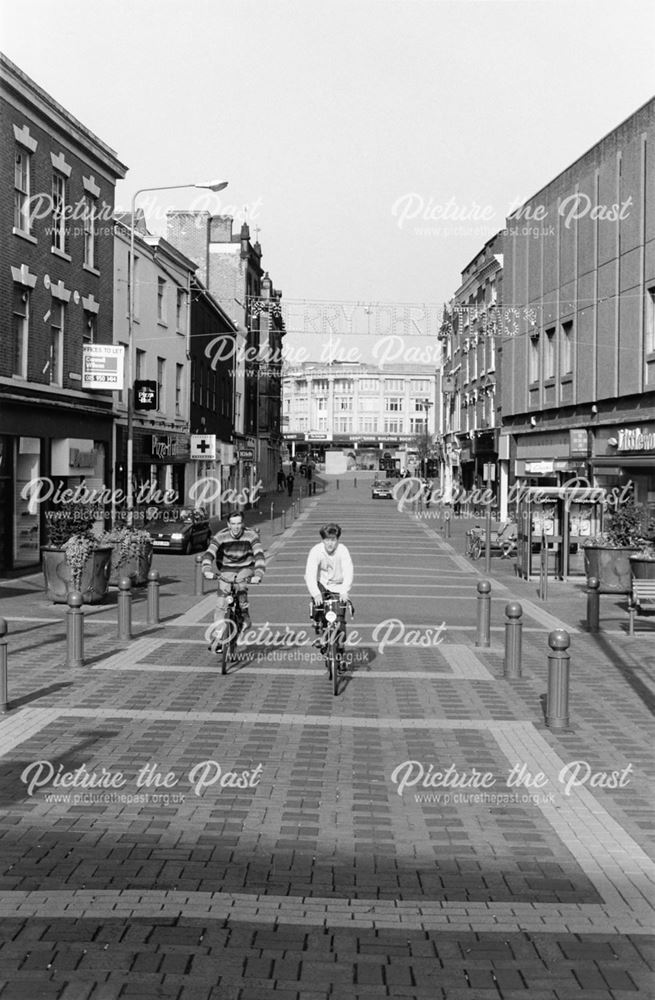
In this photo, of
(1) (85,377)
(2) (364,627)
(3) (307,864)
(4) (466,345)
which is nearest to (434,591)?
(2) (364,627)

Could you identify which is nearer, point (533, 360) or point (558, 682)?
point (558, 682)

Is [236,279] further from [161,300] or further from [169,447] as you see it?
[169,447]

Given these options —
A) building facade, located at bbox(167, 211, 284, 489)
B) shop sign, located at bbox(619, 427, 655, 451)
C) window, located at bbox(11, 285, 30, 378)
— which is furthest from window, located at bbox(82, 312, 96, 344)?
building facade, located at bbox(167, 211, 284, 489)

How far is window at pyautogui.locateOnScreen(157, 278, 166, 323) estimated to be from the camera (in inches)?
1451

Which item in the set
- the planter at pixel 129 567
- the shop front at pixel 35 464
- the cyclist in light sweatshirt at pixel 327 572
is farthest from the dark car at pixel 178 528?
the cyclist in light sweatshirt at pixel 327 572

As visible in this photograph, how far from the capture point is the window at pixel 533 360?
36.5 metres

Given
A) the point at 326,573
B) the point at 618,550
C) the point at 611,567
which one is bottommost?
the point at 611,567

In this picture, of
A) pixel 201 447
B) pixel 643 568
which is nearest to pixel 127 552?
pixel 643 568

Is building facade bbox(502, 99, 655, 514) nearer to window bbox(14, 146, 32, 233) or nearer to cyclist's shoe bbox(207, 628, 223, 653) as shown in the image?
cyclist's shoe bbox(207, 628, 223, 653)

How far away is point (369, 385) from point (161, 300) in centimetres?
8641

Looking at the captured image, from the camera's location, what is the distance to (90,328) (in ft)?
91.2

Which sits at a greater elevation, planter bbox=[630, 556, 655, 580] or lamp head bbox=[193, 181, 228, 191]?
lamp head bbox=[193, 181, 228, 191]

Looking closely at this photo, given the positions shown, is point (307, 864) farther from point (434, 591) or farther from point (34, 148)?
point (34, 148)

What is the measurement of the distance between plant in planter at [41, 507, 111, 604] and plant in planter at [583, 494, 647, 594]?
904 cm
